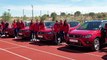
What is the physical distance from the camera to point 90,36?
38.4 feet

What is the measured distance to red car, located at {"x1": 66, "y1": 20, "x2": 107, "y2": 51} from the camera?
460 inches

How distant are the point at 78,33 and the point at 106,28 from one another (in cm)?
154

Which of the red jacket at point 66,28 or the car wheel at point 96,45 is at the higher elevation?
the red jacket at point 66,28

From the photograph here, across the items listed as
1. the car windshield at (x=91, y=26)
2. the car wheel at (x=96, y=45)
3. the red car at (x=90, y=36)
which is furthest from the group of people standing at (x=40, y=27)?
the car wheel at (x=96, y=45)

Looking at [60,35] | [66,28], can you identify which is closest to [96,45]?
[66,28]

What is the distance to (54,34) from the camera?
14.8 m

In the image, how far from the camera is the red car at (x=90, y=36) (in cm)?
1170

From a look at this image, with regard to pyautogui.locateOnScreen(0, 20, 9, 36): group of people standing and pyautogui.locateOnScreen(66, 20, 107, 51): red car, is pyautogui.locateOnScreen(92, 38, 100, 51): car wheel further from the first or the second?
pyautogui.locateOnScreen(0, 20, 9, 36): group of people standing

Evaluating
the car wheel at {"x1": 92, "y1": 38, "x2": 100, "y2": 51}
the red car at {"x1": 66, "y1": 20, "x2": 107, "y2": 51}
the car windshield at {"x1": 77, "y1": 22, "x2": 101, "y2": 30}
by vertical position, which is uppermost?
the car windshield at {"x1": 77, "y1": 22, "x2": 101, "y2": 30}

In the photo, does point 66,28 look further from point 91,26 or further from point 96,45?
point 96,45

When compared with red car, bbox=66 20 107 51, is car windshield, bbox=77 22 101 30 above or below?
above

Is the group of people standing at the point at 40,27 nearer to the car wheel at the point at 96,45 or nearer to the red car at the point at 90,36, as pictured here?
the red car at the point at 90,36

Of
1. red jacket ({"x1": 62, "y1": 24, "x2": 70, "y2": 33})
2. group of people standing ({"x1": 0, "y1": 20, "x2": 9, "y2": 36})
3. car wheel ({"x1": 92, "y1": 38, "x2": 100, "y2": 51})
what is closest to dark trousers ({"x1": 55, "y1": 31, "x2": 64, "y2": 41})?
red jacket ({"x1": 62, "y1": 24, "x2": 70, "y2": 33})

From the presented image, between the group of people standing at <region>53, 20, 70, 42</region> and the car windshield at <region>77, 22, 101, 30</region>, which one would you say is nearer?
the car windshield at <region>77, 22, 101, 30</region>
